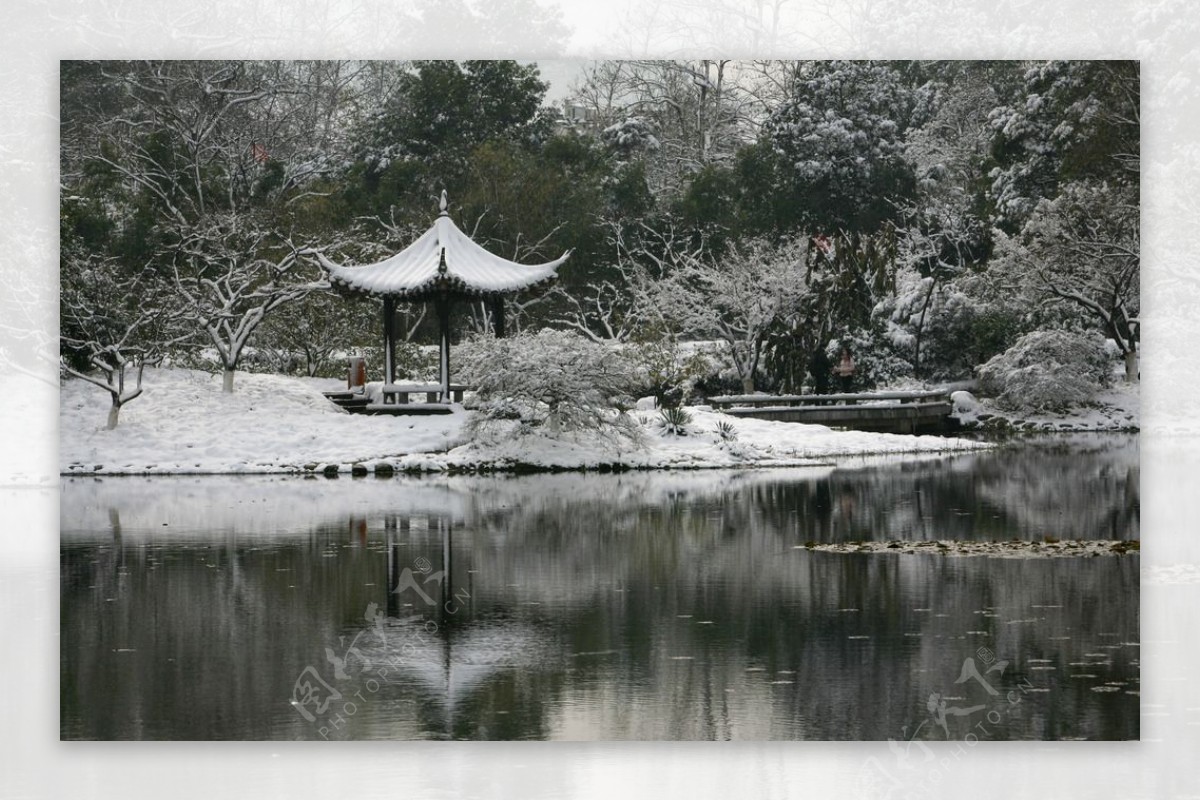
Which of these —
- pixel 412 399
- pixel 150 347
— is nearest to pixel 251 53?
pixel 150 347

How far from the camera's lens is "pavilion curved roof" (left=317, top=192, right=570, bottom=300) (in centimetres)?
1206

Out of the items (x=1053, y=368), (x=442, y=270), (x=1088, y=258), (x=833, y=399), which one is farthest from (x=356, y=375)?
(x=1088, y=258)

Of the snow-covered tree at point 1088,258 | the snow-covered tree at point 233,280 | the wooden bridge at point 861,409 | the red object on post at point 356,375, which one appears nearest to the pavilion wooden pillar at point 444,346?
the red object on post at point 356,375

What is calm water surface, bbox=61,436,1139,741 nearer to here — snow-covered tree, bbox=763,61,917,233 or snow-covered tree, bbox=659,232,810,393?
snow-covered tree, bbox=659,232,810,393

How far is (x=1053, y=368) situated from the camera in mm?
10586

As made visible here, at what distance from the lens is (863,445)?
1347cm

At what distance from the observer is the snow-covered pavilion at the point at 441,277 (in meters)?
12.1

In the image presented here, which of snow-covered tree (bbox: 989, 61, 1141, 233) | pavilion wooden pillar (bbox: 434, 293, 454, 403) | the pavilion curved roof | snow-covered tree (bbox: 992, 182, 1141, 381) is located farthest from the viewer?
pavilion wooden pillar (bbox: 434, 293, 454, 403)

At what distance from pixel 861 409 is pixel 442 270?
353cm

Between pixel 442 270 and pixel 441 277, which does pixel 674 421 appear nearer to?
pixel 441 277

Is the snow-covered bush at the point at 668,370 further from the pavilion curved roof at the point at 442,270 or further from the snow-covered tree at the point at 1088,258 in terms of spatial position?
the snow-covered tree at the point at 1088,258

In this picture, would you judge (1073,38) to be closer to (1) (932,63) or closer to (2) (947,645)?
(1) (932,63)

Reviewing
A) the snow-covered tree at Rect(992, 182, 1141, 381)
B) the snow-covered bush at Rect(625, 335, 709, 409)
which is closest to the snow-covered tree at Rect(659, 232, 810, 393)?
the snow-covered bush at Rect(625, 335, 709, 409)

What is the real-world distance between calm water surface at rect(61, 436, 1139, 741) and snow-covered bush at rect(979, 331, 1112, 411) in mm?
457
